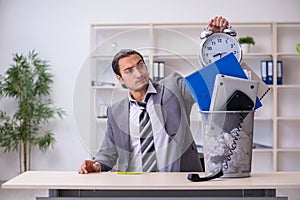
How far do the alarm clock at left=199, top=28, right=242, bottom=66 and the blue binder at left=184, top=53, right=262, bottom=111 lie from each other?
0.19 metres

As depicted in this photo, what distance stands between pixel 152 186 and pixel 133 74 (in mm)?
499

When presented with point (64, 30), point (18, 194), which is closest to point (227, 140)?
point (18, 194)

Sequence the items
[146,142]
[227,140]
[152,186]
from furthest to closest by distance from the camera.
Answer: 1. [146,142]
2. [227,140]
3. [152,186]

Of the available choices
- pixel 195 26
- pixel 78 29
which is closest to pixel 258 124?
pixel 195 26

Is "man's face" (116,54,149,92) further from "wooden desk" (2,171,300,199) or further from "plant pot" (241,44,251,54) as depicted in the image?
"plant pot" (241,44,251,54)

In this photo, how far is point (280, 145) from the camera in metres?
6.27

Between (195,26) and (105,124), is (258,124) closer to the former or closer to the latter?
(195,26)

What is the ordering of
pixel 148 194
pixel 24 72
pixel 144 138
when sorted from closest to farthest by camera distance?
pixel 148 194 → pixel 144 138 → pixel 24 72

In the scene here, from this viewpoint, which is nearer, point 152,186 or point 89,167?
point 152,186

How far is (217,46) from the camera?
204 centimetres

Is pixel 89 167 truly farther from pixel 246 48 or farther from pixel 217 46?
pixel 246 48

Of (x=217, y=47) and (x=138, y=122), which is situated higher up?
(x=217, y=47)

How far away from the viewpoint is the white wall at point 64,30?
6289 millimetres

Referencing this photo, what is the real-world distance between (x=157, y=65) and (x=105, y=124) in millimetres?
296
